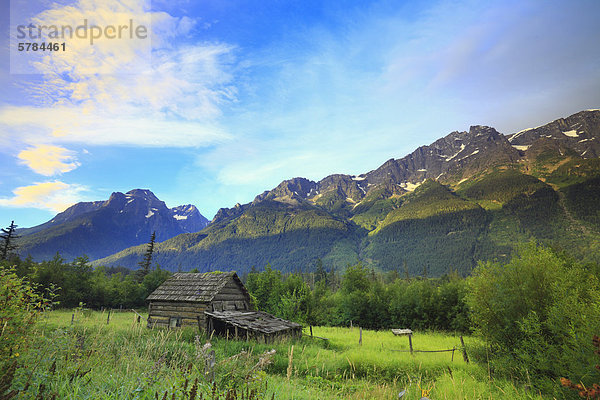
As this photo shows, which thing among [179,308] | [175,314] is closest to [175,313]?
→ [175,314]

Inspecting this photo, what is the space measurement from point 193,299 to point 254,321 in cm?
530

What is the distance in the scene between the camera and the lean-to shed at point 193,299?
21.4 metres

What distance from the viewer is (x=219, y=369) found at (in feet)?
16.6

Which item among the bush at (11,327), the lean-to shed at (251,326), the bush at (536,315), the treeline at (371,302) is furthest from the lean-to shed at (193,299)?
the bush at (536,315)

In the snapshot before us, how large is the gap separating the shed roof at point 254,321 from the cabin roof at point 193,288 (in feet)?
5.70

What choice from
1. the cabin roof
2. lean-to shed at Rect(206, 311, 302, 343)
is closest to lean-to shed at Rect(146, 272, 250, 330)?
the cabin roof

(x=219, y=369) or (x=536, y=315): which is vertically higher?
(x=219, y=369)

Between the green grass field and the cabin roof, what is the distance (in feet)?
9.76

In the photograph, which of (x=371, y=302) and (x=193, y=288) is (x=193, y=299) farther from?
(x=371, y=302)

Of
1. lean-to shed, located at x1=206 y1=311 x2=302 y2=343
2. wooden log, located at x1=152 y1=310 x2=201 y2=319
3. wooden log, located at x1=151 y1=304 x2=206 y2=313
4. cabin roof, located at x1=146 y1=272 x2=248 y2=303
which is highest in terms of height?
cabin roof, located at x1=146 y1=272 x2=248 y2=303

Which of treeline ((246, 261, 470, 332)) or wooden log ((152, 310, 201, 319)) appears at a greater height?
wooden log ((152, 310, 201, 319))

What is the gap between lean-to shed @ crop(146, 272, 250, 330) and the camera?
2144 cm

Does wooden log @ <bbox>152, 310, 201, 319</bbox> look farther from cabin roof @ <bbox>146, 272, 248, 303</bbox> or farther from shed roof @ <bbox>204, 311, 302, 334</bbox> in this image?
shed roof @ <bbox>204, 311, 302, 334</bbox>

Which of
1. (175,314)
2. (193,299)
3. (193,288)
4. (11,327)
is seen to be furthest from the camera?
(193,288)
